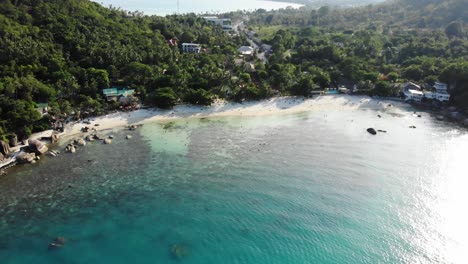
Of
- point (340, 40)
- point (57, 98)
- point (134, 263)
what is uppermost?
point (340, 40)

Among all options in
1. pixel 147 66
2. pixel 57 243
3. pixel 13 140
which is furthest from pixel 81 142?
pixel 147 66

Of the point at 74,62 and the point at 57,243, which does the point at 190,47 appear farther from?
the point at 57,243

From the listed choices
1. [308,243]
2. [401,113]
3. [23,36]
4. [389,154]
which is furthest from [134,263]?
[23,36]

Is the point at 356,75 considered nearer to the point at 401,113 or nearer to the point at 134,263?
the point at 401,113

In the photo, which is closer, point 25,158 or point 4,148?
point 25,158

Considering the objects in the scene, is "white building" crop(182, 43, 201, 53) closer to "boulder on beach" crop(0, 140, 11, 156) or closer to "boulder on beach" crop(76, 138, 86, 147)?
"boulder on beach" crop(76, 138, 86, 147)

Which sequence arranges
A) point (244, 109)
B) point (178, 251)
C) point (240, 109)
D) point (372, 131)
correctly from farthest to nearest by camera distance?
1. point (244, 109)
2. point (240, 109)
3. point (372, 131)
4. point (178, 251)
